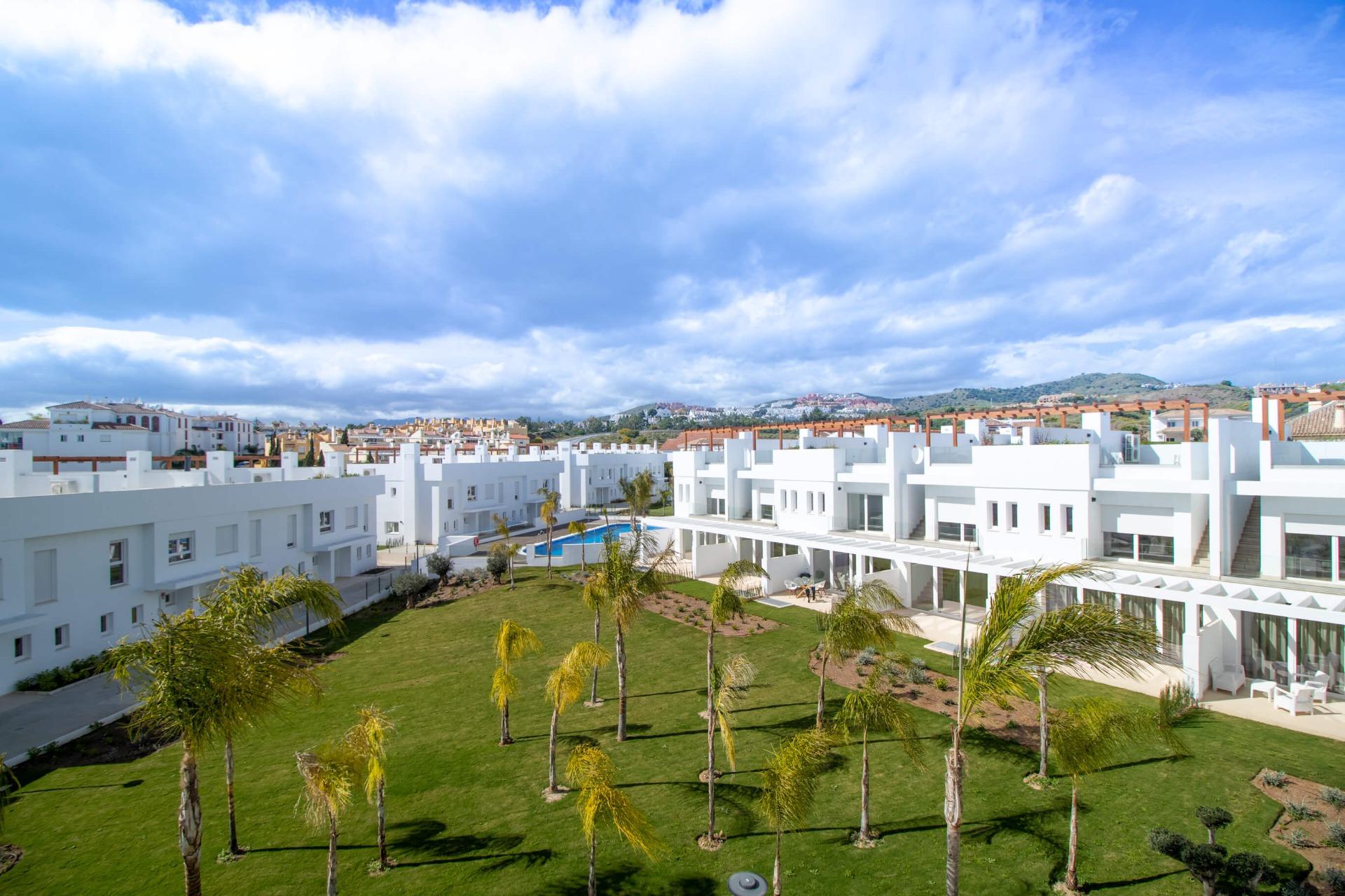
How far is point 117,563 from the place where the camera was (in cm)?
2206

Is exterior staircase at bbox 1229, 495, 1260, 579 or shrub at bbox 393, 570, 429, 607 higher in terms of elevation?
exterior staircase at bbox 1229, 495, 1260, 579

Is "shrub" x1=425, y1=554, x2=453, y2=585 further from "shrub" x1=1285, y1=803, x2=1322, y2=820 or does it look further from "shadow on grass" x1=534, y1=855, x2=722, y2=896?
"shrub" x1=1285, y1=803, x2=1322, y2=820

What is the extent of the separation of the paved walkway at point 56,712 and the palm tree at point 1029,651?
17129 millimetres

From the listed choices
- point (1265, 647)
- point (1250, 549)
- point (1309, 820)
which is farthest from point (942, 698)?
point (1250, 549)

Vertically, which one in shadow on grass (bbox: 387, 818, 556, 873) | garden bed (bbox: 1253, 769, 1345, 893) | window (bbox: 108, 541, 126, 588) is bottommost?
shadow on grass (bbox: 387, 818, 556, 873)

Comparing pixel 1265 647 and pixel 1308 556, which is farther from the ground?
pixel 1308 556

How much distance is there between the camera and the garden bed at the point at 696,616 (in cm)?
2211

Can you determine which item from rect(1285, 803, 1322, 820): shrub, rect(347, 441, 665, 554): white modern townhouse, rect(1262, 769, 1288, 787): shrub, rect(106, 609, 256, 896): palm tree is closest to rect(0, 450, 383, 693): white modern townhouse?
rect(347, 441, 665, 554): white modern townhouse

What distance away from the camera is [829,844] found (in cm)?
1021

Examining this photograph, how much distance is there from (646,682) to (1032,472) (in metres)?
15.5

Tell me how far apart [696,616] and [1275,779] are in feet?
53.1

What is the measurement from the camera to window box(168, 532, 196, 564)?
24.0m

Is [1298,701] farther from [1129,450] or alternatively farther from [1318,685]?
[1129,450]

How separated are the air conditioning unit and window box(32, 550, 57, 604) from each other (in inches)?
1500
